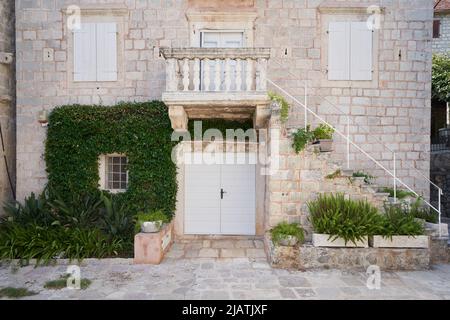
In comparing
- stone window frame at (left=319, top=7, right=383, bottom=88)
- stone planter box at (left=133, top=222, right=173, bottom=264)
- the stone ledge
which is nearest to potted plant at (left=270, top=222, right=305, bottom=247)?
the stone ledge

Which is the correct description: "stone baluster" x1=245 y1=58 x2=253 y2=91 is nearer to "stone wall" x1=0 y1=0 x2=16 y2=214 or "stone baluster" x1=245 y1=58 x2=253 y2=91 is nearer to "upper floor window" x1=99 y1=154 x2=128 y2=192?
"upper floor window" x1=99 y1=154 x2=128 y2=192

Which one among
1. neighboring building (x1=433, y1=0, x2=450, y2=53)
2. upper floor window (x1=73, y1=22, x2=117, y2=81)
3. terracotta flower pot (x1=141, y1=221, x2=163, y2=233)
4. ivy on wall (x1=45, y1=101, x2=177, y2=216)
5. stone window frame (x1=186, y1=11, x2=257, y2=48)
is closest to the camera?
terracotta flower pot (x1=141, y1=221, x2=163, y2=233)

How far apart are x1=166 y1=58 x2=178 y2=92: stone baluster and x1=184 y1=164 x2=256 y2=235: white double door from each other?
94.3 inches

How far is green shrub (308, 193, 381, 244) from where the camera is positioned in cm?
511

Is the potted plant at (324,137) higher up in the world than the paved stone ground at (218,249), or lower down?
higher up

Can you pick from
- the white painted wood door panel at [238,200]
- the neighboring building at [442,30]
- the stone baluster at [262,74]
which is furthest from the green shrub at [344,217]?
the neighboring building at [442,30]

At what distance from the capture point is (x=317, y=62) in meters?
7.19

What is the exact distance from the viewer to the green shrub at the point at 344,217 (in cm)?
511

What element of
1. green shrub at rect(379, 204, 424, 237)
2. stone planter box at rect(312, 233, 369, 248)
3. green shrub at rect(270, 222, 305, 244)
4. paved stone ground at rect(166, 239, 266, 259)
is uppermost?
green shrub at rect(379, 204, 424, 237)

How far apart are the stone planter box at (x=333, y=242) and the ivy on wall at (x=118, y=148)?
11.4 feet

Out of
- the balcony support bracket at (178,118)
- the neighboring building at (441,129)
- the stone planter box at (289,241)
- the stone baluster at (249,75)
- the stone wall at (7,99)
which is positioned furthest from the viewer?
the neighboring building at (441,129)

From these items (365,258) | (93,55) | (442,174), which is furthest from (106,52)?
(442,174)

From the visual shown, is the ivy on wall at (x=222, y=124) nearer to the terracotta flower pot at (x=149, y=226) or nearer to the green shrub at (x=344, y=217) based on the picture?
the terracotta flower pot at (x=149, y=226)
